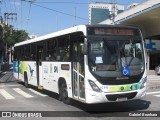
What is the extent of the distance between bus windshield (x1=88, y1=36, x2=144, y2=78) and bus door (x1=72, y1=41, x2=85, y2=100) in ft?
1.84

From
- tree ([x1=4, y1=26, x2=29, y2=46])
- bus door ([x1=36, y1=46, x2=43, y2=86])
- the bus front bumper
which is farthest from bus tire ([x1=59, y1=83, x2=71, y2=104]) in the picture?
tree ([x1=4, y1=26, x2=29, y2=46])

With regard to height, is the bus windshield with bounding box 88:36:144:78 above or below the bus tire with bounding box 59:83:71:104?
above

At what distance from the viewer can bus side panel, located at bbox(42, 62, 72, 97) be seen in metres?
13.5

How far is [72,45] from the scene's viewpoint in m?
13.1

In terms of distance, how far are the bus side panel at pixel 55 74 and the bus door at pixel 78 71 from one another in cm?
50

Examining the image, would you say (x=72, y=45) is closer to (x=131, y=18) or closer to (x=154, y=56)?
(x=131, y=18)

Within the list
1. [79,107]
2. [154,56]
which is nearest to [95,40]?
[79,107]

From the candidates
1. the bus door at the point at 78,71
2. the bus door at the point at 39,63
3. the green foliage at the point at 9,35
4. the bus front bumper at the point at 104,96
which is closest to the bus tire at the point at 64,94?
the bus door at the point at 78,71

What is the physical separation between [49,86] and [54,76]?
40.2 inches

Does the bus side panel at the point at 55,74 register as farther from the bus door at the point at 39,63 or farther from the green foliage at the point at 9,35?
the green foliage at the point at 9,35

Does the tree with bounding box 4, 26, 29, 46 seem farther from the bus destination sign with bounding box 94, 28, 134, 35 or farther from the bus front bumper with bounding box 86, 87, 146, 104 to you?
the bus front bumper with bounding box 86, 87, 146, 104

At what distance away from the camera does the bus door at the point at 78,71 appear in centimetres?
1206

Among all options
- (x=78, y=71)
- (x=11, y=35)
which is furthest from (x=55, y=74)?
(x=11, y=35)

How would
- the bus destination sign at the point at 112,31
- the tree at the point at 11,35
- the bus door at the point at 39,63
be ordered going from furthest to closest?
the tree at the point at 11,35
the bus door at the point at 39,63
the bus destination sign at the point at 112,31
